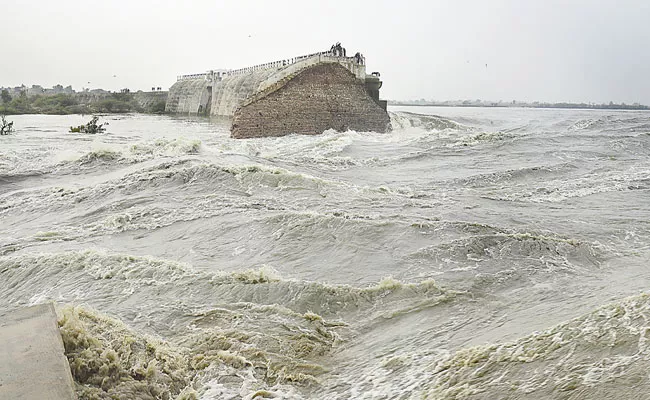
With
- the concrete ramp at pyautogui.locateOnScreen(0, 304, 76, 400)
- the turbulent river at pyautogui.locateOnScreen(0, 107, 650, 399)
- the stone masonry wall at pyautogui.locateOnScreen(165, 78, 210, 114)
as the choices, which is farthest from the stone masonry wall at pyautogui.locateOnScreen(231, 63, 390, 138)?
the stone masonry wall at pyautogui.locateOnScreen(165, 78, 210, 114)

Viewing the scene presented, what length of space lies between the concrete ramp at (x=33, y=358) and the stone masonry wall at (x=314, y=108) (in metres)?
21.5

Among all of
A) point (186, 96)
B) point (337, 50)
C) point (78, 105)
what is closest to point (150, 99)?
point (78, 105)

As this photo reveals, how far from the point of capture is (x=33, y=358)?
10.9 feet

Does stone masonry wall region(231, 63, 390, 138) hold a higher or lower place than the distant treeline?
lower

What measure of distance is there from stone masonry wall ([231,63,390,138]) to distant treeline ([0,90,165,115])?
45292 mm

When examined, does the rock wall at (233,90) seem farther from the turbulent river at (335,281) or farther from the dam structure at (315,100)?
the turbulent river at (335,281)

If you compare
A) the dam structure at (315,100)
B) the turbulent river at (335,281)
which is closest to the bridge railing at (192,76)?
the dam structure at (315,100)

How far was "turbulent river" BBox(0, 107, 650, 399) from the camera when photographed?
3.52 metres

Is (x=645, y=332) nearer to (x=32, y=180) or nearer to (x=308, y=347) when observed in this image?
(x=308, y=347)

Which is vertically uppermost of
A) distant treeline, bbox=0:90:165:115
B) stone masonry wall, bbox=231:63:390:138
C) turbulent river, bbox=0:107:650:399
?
distant treeline, bbox=0:90:165:115

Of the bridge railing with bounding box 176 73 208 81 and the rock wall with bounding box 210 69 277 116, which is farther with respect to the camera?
the bridge railing with bounding box 176 73 208 81

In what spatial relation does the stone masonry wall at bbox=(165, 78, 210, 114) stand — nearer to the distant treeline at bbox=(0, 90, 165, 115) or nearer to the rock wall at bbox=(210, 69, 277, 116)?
the distant treeline at bbox=(0, 90, 165, 115)

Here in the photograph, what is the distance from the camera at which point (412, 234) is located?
7551 millimetres

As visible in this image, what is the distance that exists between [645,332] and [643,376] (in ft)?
2.13
